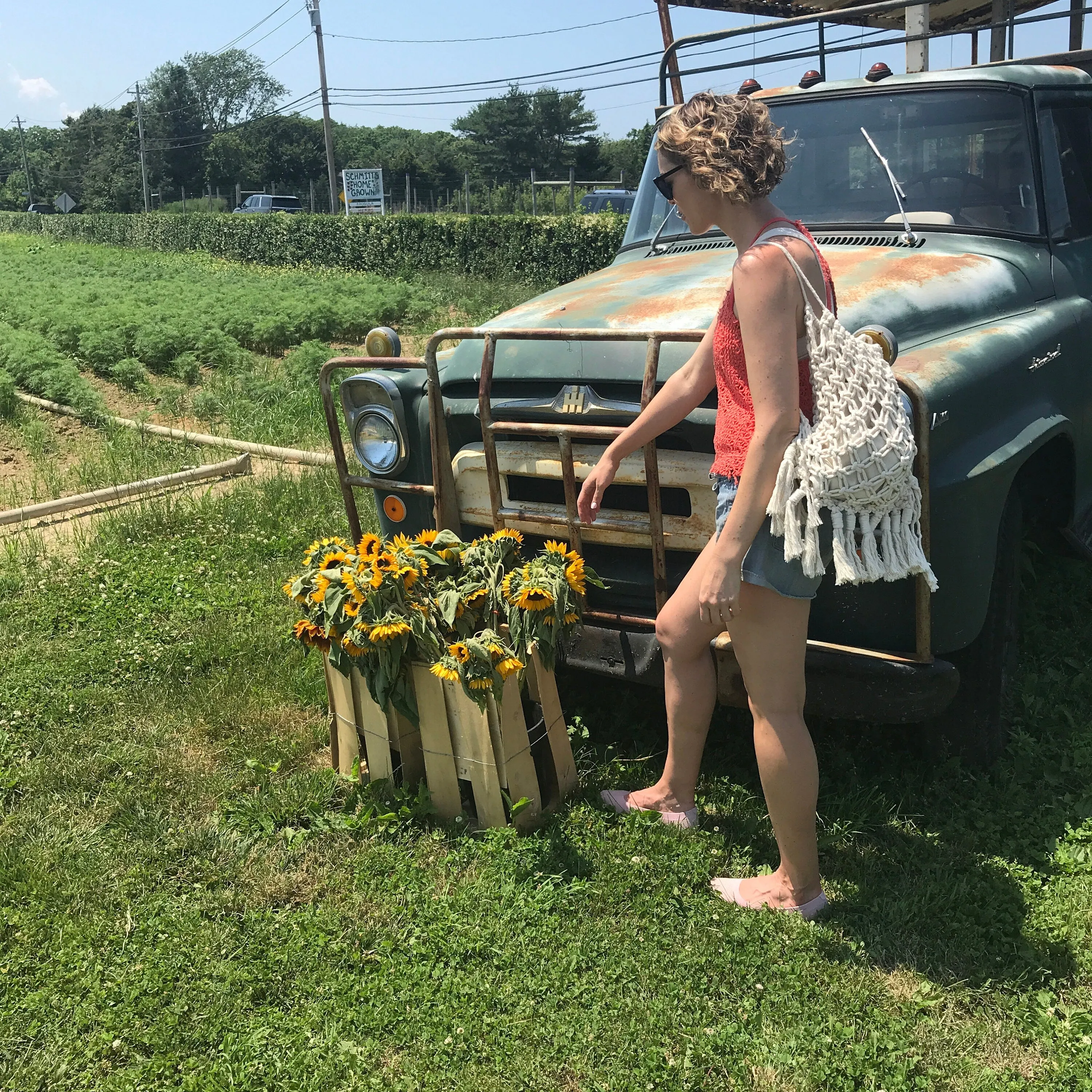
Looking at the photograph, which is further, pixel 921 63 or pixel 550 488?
pixel 921 63

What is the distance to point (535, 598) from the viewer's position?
309 centimetres

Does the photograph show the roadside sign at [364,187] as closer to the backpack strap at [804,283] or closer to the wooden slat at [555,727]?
the wooden slat at [555,727]

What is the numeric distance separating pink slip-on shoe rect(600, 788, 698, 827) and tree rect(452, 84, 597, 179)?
3167 inches

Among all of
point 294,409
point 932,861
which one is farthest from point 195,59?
point 932,861

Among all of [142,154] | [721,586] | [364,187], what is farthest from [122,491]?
[142,154]

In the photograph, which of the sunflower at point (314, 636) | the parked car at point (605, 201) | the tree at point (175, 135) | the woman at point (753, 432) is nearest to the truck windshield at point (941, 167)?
the woman at point (753, 432)

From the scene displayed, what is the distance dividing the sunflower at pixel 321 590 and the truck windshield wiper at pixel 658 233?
217cm

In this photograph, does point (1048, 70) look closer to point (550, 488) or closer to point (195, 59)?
point (550, 488)

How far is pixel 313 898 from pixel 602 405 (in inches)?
64.4

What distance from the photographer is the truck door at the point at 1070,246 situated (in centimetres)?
364

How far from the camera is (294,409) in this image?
967 cm

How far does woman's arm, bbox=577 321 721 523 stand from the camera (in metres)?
2.81

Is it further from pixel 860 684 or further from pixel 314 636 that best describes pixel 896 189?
pixel 314 636

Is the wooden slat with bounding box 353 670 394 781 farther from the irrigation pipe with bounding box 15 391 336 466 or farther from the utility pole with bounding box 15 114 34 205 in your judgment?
the utility pole with bounding box 15 114 34 205
